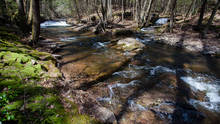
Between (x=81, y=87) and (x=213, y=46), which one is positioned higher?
(x=213, y=46)

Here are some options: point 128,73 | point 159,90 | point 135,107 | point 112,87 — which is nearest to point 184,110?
point 159,90

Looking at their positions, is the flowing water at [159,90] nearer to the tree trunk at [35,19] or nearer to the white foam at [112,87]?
the white foam at [112,87]

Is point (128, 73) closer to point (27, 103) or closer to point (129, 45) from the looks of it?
point (27, 103)

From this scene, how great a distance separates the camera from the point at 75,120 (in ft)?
8.71

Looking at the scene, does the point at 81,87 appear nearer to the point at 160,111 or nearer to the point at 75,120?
the point at 75,120

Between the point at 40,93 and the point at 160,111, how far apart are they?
4.07 meters

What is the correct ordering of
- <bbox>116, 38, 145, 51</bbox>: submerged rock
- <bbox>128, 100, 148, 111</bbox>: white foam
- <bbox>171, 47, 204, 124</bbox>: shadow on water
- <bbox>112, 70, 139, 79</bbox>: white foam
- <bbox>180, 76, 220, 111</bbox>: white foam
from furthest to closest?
<bbox>116, 38, 145, 51</bbox>: submerged rock
<bbox>112, 70, 139, 79</bbox>: white foam
<bbox>180, 76, 220, 111</bbox>: white foam
<bbox>128, 100, 148, 111</bbox>: white foam
<bbox>171, 47, 204, 124</bbox>: shadow on water

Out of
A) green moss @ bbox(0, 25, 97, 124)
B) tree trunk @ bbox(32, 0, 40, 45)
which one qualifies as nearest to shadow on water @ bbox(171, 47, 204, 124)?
green moss @ bbox(0, 25, 97, 124)

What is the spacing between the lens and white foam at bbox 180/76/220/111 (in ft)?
15.2

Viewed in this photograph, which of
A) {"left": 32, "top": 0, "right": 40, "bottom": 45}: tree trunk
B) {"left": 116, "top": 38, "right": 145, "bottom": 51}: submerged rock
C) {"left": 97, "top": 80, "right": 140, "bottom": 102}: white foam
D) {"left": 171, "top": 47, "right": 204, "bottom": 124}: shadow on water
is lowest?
{"left": 171, "top": 47, "right": 204, "bottom": 124}: shadow on water

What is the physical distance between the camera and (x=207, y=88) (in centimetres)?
567

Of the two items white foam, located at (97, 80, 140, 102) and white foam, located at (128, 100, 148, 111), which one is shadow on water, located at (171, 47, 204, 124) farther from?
white foam, located at (97, 80, 140, 102)

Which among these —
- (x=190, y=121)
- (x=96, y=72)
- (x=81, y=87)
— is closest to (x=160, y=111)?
(x=190, y=121)

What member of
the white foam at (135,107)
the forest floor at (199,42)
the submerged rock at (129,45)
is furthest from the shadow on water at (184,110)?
the forest floor at (199,42)
